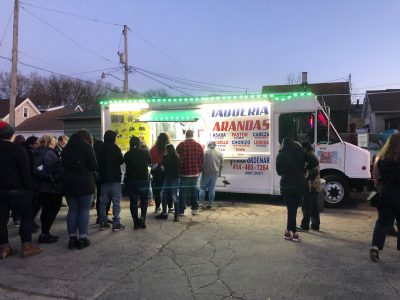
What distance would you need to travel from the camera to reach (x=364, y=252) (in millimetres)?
5734

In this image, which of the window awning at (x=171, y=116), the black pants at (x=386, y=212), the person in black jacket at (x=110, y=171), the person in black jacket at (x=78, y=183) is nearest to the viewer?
the black pants at (x=386, y=212)

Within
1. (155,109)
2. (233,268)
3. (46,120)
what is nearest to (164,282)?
(233,268)

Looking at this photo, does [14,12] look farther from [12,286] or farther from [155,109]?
[12,286]

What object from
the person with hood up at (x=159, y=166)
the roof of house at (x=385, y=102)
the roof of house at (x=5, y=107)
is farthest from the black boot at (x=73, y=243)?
the roof of house at (x=5, y=107)

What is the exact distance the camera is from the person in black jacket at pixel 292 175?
20.6 feet

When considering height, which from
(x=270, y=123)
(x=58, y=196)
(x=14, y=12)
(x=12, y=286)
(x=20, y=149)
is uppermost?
(x=14, y=12)

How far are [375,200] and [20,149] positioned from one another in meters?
4.85

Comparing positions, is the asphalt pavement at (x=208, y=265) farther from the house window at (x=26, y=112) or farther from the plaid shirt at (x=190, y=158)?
the house window at (x=26, y=112)

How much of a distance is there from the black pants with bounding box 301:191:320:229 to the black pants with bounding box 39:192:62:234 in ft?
13.4

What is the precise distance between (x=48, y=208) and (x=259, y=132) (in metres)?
5.41

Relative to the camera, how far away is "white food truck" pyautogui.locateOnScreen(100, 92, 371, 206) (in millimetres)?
9516

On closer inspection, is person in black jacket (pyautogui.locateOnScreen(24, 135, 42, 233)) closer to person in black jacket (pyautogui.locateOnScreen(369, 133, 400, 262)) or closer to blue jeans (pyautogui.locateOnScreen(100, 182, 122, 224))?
blue jeans (pyautogui.locateOnScreen(100, 182, 122, 224))

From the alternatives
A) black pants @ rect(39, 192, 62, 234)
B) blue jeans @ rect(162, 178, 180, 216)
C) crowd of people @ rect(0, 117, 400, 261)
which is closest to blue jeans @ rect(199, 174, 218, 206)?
crowd of people @ rect(0, 117, 400, 261)

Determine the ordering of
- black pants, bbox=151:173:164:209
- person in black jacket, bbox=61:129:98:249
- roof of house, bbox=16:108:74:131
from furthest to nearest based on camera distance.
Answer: roof of house, bbox=16:108:74:131
black pants, bbox=151:173:164:209
person in black jacket, bbox=61:129:98:249
